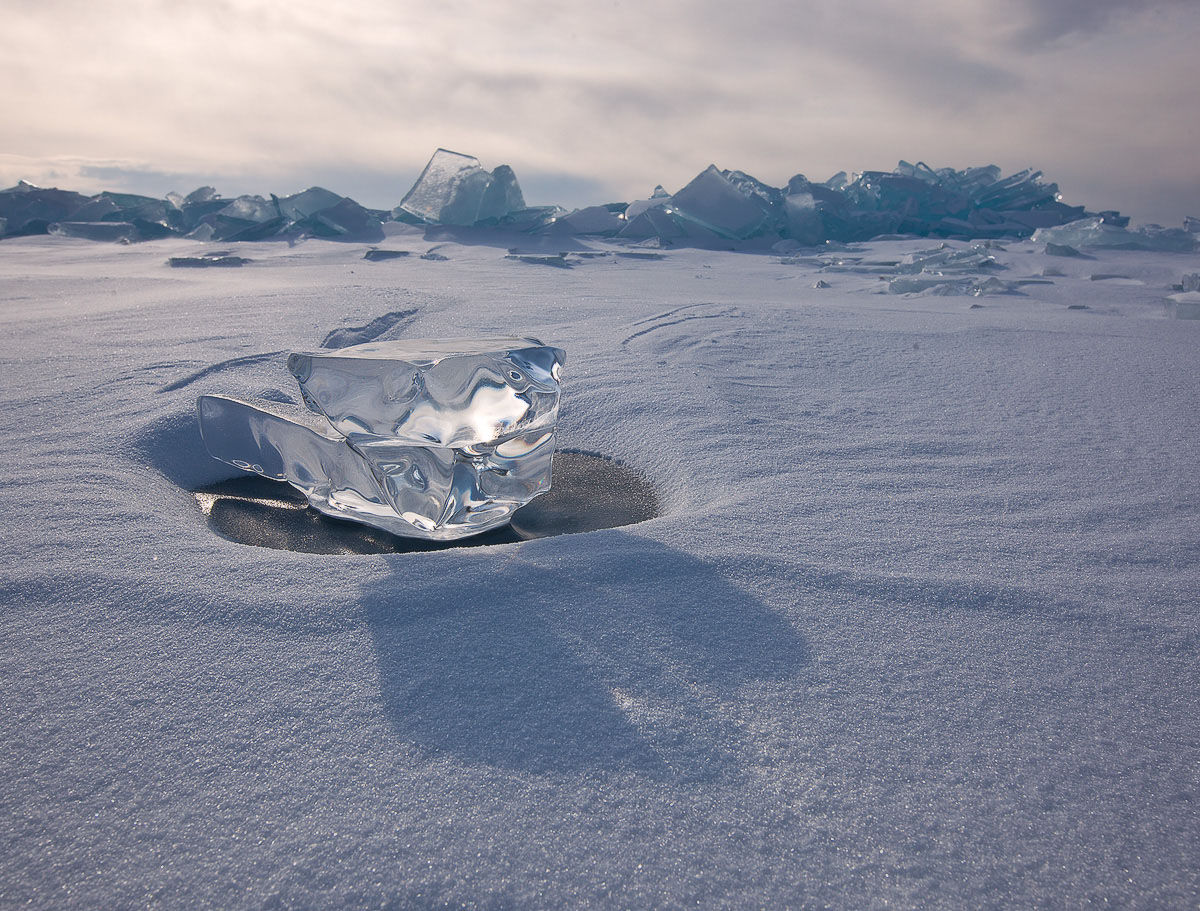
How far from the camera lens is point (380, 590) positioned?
114 cm

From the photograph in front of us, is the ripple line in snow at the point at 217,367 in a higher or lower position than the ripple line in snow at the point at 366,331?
lower

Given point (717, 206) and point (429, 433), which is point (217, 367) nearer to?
point (429, 433)

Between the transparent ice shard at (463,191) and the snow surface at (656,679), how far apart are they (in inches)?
259

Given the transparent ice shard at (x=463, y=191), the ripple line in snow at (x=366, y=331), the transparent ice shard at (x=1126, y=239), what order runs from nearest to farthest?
the ripple line in snow at (x=366, y=331) → the transparent ice shard at (x=1126, y=239) → the transparent ice shard at (x=463, y=191)

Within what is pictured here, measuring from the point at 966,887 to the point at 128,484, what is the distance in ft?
5.39

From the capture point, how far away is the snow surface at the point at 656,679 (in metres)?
0.72

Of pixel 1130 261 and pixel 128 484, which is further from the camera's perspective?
pixel 1130 261

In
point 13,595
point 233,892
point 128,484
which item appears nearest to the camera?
point 233,892

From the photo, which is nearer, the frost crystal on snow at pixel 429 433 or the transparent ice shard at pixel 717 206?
the frost crystal on snow at pixel 429 433

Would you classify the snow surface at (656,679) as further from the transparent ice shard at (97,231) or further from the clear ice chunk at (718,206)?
the transparent ice shard at (97,231)

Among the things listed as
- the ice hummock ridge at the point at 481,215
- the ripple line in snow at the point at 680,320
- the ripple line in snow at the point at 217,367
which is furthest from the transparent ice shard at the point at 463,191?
the ripple line in snow at the point at 217,367

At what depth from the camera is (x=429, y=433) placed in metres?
1.48

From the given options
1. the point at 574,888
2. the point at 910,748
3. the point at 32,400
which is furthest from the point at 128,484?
the point at 910,748

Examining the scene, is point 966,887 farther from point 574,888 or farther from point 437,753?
point 437,753
